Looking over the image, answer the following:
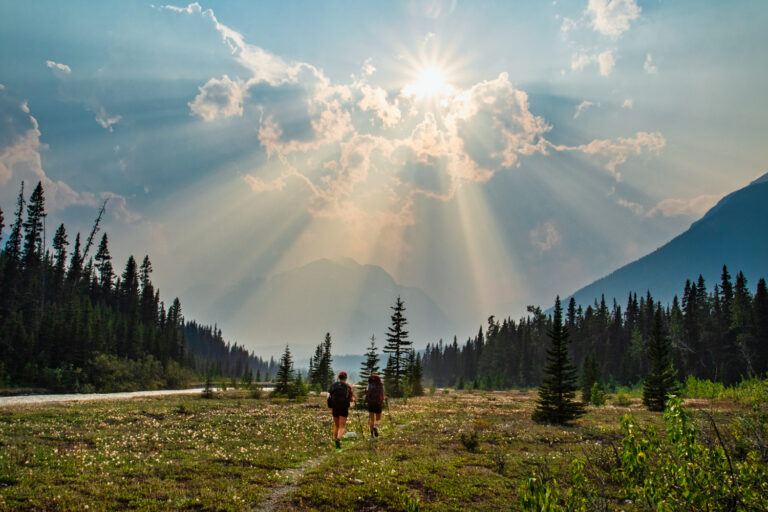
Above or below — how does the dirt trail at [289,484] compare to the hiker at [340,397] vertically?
below

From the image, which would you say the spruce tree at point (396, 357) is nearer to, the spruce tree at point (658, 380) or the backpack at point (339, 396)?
the spruce tree at point (658, 380)

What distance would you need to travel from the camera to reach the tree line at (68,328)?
66.3m

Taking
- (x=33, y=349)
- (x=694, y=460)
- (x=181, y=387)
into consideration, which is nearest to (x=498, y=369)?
(x=181, y=387)

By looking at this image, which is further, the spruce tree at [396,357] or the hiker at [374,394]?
the spruce tree at [396,357]

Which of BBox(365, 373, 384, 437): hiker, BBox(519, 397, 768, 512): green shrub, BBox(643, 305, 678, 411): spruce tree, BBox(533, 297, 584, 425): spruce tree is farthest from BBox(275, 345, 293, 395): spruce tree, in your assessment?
BBox(519, 397, 768, 512): green shrub

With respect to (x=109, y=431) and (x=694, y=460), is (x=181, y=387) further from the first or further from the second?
(x=694, y=460)

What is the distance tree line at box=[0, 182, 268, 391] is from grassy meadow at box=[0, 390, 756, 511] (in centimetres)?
5041

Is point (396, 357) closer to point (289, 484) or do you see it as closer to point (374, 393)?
point (374, 393)

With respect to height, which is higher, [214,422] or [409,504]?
[409,504]

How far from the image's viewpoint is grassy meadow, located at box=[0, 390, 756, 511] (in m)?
11.7

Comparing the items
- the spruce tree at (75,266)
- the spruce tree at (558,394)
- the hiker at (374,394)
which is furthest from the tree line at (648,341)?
the spruce tree at (75,266)

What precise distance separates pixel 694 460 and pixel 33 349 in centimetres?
9112

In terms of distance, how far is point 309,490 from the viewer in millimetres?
12719

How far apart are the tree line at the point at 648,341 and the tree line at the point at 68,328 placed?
8096 centimetres
